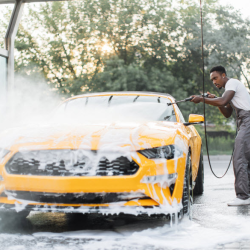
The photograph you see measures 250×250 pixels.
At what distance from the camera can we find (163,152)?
12.2ft

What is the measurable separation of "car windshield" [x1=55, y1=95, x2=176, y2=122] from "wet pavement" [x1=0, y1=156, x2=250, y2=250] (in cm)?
111

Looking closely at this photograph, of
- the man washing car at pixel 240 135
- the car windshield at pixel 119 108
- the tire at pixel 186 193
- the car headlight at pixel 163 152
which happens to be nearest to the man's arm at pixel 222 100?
the man washing car at pixel 240 135

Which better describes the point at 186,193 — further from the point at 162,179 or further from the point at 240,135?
the point at 240,135

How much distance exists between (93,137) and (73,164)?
1.02 ft

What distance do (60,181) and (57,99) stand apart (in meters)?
18.1

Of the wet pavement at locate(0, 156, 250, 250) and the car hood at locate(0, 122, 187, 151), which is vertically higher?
the car hood at locate(0, 122, 187, 151)

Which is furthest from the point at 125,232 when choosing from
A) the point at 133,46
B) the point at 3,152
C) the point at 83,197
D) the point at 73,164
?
the point at 133,46

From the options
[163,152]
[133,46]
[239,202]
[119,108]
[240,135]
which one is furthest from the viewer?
[133,46]

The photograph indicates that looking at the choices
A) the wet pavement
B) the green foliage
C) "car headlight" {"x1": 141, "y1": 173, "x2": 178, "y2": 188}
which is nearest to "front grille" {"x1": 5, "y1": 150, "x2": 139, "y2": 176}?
"car headlight" {"x1": 141, "y1": 173, "x2": 178, "y2": 188}

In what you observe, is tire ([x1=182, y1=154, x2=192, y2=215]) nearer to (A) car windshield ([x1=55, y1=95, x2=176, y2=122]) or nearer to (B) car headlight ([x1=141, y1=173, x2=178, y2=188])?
(B) car headlight ([x1=141, y1=173, x2=178, y2=188])

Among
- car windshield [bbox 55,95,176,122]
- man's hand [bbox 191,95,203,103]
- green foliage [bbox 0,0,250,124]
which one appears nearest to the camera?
car windshield [bbox 55,95,176,122]

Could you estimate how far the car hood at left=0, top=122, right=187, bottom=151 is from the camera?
366cm

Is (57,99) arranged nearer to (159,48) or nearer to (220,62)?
(159,48)

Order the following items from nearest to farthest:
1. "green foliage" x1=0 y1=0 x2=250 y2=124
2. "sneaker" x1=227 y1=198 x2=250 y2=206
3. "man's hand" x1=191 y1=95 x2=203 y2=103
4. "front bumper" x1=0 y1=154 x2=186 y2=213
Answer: "front bumper" x1=0 y1=154 x2=186 y2=213 < "man's hand" x1=191 y1=95 x2=203 y2=103 < "sneaker" x1=227 y1=198 x2=250 y2=206 < "green foliage" x1=0 y1=0 x2=250 y2=124
